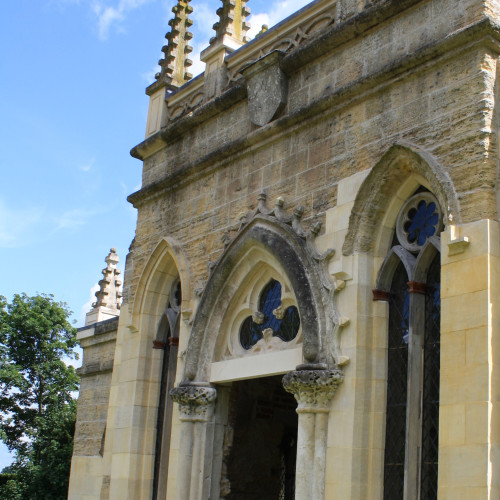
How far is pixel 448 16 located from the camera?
26.2 feet

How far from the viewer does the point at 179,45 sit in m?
12.9

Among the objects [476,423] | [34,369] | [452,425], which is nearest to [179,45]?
[452,425]

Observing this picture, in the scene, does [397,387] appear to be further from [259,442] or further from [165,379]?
[165,379]

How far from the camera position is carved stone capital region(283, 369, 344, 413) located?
8.09 m

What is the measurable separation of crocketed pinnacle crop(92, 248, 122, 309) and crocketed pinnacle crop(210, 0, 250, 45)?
20.1 ft

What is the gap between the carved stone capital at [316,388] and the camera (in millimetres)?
8086

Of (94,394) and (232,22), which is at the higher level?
(232,22)

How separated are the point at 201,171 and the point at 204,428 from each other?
329cm

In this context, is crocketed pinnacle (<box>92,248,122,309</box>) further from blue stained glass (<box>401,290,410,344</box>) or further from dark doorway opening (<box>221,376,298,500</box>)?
blue stained glass (<box>401,290,410,344</box>)

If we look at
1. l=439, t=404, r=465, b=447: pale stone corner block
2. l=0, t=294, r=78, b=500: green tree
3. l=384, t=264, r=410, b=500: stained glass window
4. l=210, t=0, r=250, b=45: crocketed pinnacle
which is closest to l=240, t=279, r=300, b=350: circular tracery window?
l=384, t=264, r=410, b=500: stained glass window

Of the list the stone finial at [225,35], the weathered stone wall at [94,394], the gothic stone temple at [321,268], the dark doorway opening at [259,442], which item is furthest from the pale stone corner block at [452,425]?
the weathered stone wall at [94,394]

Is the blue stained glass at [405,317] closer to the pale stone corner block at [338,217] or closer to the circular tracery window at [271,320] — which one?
the pale stone corner block at [338,217]

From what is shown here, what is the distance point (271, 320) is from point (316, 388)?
171 cm

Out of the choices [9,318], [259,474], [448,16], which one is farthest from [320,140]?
[9,318]
